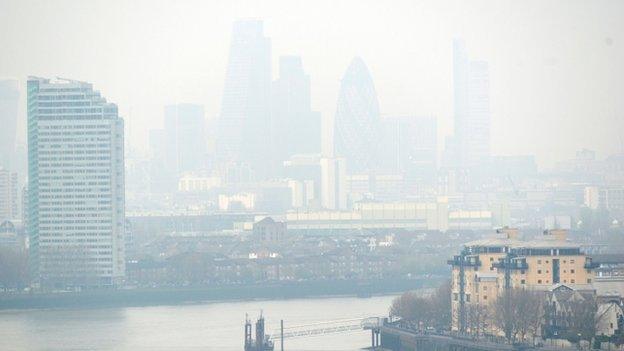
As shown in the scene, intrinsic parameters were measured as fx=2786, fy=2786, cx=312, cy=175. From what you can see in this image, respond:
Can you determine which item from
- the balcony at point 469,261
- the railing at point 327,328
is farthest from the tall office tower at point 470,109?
the balcony at point 469,261

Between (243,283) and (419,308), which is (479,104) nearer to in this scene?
(243,283)

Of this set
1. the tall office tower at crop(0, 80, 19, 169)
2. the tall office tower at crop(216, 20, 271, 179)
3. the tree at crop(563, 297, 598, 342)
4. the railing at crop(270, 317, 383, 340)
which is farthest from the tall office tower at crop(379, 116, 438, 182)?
the tree at crop(563, 297, 598, 342)

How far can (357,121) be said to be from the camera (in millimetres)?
127125

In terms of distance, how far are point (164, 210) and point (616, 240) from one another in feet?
147

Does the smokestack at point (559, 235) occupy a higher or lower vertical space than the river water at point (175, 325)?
higher

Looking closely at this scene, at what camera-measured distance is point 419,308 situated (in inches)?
1838

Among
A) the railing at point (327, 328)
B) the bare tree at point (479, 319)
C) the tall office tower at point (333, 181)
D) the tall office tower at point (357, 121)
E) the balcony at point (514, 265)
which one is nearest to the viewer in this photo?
the bare tree at point (479, 319)

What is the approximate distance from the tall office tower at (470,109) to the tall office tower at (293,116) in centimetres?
766

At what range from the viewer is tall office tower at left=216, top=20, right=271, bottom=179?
13138 centimetres

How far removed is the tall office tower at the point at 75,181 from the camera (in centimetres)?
6706

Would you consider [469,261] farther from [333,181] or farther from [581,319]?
[333,181]

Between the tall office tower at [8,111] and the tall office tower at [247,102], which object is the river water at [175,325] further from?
the tall office tower at [247,102]

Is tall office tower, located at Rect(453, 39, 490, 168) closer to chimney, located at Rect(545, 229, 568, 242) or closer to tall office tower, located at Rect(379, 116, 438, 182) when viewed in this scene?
tall office tower, located at Rect(379, 116, 438, 182)

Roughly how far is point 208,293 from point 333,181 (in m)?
50.7
